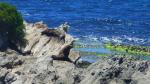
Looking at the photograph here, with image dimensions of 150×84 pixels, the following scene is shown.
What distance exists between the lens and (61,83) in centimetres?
4875

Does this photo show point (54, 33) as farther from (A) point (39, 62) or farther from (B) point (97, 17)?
(B) point (97, 17)

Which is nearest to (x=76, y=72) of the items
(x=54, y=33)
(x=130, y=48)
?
(x=54, y=33)

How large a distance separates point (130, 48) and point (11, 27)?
23.1 metres

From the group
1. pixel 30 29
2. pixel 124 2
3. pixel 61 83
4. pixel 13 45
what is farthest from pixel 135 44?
pixel 124 2

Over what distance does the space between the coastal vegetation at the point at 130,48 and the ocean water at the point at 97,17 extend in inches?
110

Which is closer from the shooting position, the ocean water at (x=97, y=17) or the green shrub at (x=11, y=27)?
the green shrub at (x=11, y=27)

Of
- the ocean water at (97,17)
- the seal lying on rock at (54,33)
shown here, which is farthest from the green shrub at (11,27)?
the ocean water at (97,17)

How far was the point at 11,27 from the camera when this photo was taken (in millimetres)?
86312

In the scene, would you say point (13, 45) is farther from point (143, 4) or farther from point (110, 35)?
point (143, 4)

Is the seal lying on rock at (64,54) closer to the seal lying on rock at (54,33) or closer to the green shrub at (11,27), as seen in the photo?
the seal lying on rock at (54,33)

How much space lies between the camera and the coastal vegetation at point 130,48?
318 ft

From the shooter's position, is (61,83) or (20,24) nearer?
(61,83)

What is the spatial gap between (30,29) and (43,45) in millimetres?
8899

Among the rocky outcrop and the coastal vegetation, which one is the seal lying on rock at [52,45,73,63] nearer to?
the rocky outcrop
